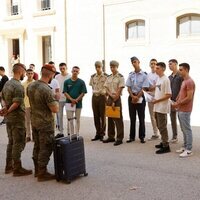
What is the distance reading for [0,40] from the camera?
25.1 m

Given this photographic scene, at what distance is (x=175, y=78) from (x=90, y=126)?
3981mm

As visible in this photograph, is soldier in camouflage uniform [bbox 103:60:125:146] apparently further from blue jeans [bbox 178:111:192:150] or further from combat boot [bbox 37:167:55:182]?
combat boot [bbox 37:167:55:182]

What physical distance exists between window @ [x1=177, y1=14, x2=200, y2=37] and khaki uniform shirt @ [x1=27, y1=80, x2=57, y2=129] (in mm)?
12331

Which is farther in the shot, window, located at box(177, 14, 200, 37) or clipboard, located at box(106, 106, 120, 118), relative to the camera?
window, located at box(177, 14, 200, 37)

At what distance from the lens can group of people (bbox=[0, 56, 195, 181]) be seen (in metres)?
6.41

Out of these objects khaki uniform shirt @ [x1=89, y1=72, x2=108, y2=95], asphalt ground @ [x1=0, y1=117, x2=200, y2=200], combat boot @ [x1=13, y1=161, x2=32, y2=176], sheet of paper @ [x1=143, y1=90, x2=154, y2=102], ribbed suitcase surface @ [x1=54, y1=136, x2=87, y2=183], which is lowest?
asphalt ground @ [x1=0, y1=117, x2=200, y2=200]

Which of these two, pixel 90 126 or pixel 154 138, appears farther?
pixel 90 126

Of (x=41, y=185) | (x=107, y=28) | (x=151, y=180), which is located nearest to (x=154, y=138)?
(x=151, y=180)

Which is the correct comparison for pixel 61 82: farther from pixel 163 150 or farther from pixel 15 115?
pixel 15 115

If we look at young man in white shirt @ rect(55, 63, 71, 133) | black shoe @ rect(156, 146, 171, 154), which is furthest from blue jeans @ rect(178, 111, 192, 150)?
young man in white shirt @ rect(55, 63, 71, 133)

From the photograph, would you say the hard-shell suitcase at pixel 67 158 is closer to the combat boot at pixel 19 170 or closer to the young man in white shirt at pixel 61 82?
the combat boot at pixel 19 170

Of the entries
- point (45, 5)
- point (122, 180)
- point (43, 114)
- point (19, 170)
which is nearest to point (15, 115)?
point (43, 114)

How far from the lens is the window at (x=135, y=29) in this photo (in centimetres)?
1891

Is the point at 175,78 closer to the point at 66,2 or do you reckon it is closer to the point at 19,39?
the point at 66,2
